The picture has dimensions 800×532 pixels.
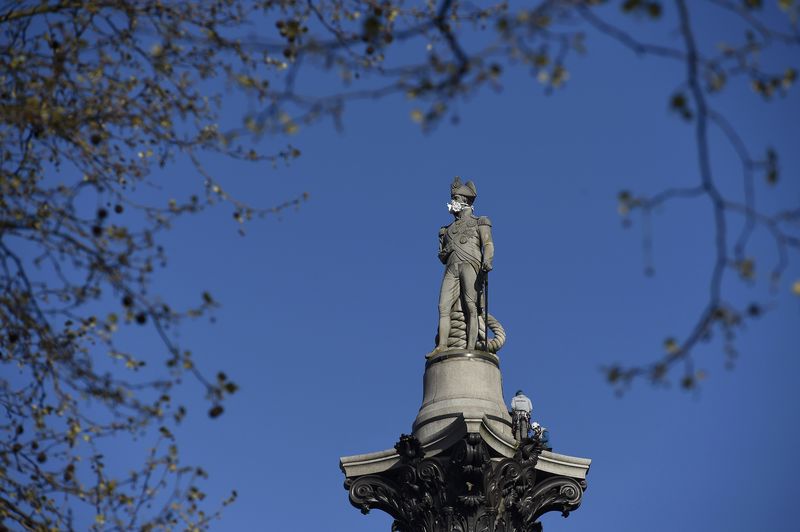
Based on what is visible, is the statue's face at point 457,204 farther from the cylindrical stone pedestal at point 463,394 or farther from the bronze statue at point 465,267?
the cylindrical stone pedestal at point 463,394

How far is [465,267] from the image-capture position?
28531 mm

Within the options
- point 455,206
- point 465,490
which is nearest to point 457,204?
point 455,206

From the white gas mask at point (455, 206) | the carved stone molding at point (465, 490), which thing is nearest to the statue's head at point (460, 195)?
the white gas mask at point (455, 206)

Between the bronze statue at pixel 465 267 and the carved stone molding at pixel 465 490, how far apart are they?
2.52 meters

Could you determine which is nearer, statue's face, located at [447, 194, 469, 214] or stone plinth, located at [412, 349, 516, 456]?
stone plinth, located at [412, 349, 516, 456]

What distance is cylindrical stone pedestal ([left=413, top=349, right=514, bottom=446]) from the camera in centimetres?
2655

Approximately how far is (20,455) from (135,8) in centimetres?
440

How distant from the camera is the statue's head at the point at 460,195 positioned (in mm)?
29438

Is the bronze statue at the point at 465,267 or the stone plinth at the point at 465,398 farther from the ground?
the bronze statue at the point at 465,267

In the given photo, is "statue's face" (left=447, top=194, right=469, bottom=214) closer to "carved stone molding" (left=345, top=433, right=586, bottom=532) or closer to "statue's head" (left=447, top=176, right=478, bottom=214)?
"statue's head" (left=447, top=176, right=478, bottom=214)

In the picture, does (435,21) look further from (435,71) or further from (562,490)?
(562,490)

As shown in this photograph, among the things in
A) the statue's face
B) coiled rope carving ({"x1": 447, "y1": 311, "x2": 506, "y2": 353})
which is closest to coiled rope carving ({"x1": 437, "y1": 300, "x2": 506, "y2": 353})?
coiled rope carving ({"x1": 447, "y1": 311, "x2": 506, "y2": 353})

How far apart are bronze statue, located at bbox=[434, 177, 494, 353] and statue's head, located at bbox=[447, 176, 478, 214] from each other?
10.4 inches

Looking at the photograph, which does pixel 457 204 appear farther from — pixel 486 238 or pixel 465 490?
pixel 465 490
